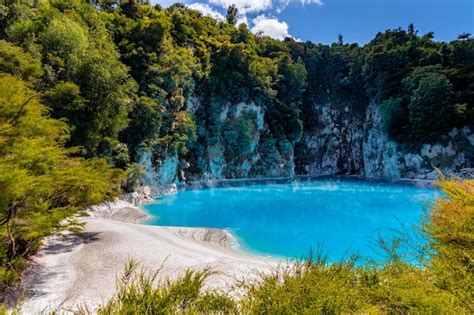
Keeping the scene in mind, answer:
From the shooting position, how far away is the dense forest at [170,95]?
26.5ft

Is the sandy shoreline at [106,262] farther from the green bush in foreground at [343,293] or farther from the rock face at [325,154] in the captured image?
the rock face at [325,154]

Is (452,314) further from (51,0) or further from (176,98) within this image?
(51,0)

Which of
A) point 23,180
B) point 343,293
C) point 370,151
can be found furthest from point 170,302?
point 370,151

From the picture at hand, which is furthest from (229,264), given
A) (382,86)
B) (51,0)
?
(382,86)

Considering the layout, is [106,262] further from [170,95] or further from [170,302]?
[170,95]

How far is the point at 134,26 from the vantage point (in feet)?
98.9

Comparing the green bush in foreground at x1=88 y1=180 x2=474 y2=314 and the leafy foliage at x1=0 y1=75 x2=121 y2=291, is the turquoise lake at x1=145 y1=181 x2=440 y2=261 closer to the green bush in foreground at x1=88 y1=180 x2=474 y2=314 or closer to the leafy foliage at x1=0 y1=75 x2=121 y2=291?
the green bush in foreground at x1=88 y1=180 x2=474 y2=314

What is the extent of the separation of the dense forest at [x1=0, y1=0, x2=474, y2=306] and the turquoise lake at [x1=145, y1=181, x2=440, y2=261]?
4.74 m

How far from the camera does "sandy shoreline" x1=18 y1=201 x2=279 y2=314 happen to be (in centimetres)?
675

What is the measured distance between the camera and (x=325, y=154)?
49.4 metres

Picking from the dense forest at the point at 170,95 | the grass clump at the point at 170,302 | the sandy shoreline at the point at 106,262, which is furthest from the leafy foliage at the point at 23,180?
the grass clump at the point at 170,302

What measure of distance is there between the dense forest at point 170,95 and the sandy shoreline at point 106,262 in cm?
85

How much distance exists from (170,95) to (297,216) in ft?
58.1

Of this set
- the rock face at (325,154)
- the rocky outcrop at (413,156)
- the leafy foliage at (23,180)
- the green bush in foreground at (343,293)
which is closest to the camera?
the green bush in foreground at (343,293)
